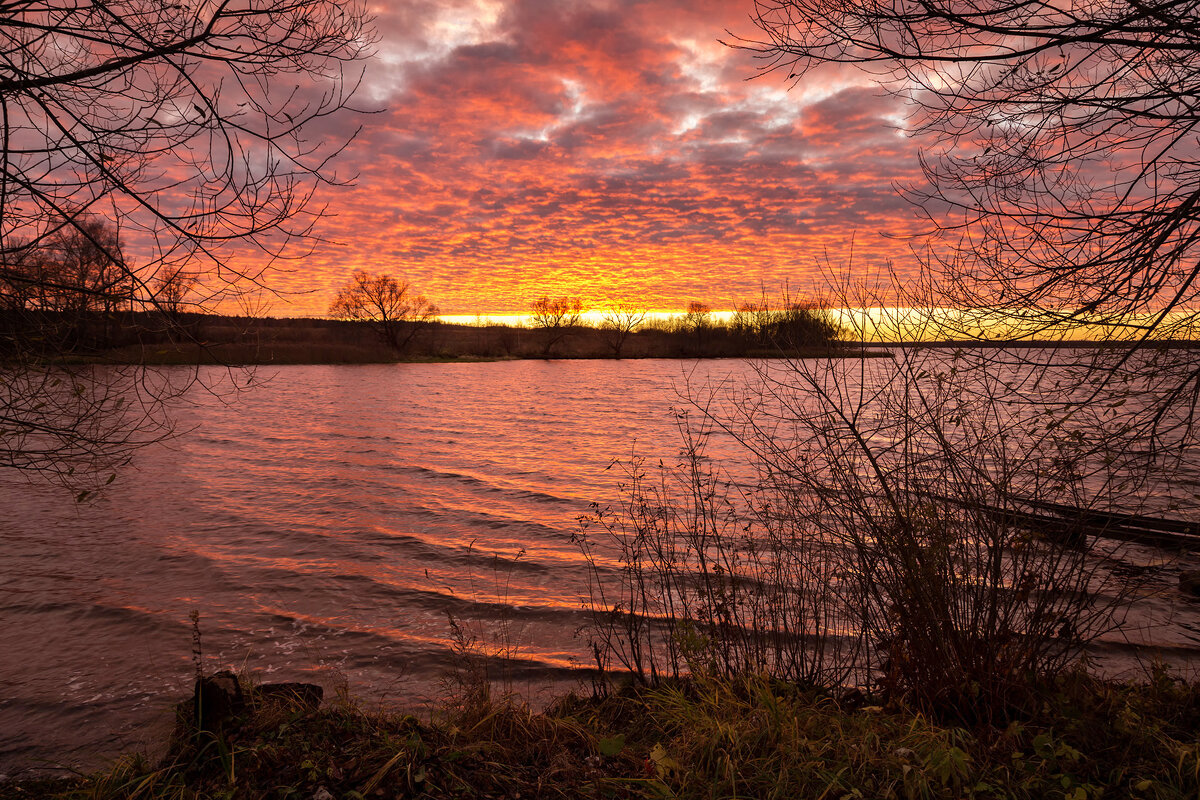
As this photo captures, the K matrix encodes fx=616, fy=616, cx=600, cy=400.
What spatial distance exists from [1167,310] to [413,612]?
27.6 feet

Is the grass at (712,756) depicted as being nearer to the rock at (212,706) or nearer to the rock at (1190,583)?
the rock at (212,706)

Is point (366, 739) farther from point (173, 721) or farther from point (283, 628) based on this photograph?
point (283, 628)

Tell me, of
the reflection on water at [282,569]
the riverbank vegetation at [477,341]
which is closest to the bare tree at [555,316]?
the riverbank vegetation at [477,341]

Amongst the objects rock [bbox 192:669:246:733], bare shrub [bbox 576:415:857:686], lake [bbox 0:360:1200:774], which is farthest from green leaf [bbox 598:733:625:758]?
rock [bbox 192:669:246:733]

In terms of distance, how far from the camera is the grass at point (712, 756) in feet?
11.2

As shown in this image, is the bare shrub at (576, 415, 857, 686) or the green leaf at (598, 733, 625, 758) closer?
the green leaf at (598, 733, 625, 758)

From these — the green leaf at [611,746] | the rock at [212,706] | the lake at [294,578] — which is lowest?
the lake at [294,578]

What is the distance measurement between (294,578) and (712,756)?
7652mm

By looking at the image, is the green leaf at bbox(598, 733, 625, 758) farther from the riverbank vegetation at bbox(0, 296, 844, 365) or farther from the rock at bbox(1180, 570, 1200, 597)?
the riverbank vegetation at bbox(0, 296, 844, 365)

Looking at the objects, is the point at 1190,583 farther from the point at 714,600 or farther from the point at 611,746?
the point at 611,746

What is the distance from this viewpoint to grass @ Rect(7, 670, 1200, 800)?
342 centimetres

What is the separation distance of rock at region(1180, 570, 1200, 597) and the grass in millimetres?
5209

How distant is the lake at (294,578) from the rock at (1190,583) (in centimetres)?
16

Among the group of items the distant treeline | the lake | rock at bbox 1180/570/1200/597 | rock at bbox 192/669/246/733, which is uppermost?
the distant treeline
